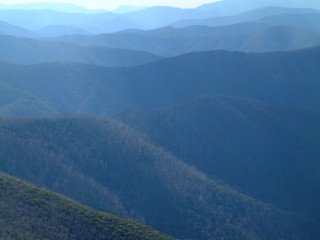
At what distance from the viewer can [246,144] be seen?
260 feet

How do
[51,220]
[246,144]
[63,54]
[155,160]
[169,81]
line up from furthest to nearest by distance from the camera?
[63,54]
[169,81]
[246,144]
[155,160]
[51,220]

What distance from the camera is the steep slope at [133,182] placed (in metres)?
51.2

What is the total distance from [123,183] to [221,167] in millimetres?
21291

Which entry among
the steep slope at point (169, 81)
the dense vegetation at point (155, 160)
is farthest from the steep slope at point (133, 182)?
the steep slope at point (169, 81)

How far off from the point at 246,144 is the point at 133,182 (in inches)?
1159

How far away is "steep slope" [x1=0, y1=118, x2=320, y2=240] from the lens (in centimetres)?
5119

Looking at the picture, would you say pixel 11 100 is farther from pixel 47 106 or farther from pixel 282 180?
pixel 282 180

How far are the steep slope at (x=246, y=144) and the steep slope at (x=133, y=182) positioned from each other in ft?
25.9

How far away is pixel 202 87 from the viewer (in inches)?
4902

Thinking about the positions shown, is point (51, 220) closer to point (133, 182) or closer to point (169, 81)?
point (133, 182)

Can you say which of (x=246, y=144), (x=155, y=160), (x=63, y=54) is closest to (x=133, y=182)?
(x=155, y=160)

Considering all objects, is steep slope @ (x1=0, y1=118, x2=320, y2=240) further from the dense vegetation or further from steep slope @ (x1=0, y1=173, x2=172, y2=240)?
steep slope @ (x1=0, y1=173, x2=172, y2=240)

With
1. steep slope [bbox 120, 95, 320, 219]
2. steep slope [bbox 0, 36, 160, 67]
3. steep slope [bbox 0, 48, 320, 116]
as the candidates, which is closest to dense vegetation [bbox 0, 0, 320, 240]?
steep slope [bbox 120, 95, 320, 219]

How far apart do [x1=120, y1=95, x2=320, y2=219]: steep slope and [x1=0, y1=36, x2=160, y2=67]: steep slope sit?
92.9 meters
